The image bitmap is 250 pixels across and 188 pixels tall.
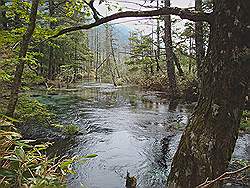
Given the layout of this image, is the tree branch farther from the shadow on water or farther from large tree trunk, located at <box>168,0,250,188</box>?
the shadow on water

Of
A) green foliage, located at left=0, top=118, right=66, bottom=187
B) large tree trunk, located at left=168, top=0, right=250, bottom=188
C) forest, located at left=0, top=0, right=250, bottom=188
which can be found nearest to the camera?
green foliage, located at left=0, top=118, right=66, bottom=187

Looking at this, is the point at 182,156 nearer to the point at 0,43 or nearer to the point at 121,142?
the point at 0,43

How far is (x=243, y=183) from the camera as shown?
4.16m

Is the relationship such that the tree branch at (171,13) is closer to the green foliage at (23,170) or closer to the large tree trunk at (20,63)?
the large tree trunk at (20,63)

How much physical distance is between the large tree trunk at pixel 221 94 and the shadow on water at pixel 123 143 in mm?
1667

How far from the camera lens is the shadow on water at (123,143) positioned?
15.1ft

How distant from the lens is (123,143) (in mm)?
6414

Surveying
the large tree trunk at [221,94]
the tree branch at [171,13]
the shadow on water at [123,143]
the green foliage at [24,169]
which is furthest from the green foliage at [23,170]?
the shadow on water at [123,143]

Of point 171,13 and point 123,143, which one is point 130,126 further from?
point 171,13

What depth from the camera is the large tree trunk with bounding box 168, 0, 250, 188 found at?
2.70 metres

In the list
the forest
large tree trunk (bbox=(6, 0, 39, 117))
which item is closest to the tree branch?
the forest

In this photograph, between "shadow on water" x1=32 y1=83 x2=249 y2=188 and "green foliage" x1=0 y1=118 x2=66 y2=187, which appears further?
"shadow on water" x1=32 y1=83 x2=249 y2=188

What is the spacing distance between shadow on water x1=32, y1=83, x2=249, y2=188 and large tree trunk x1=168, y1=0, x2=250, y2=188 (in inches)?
65.6

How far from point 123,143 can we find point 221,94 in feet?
13.0
